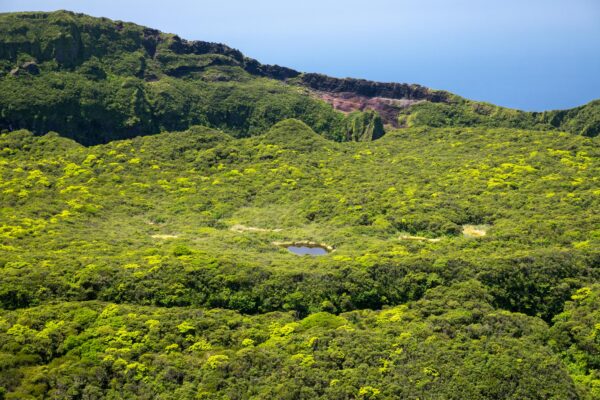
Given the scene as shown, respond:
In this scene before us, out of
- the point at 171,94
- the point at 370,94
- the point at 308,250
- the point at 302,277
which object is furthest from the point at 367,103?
the point at 302,277

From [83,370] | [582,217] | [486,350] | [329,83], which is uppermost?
[329,83]

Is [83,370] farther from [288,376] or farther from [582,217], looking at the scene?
[582,217]

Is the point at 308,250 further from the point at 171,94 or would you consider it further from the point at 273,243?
the point at 171,94

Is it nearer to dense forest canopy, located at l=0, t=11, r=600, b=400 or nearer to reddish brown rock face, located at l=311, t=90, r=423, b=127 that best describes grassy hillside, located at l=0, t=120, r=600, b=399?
dense forest canopy, located at l=0, t=11, r=600, b=400

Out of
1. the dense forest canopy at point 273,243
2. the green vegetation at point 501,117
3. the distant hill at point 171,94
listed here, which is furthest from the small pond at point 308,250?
Result: the green vegetation at point 501,117

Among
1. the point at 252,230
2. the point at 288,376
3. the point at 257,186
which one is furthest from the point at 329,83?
the point at 288,376

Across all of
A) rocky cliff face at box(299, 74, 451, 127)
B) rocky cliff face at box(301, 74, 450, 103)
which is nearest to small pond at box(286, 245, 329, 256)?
rocky cliff face at box(299, 74, 451, 127)
